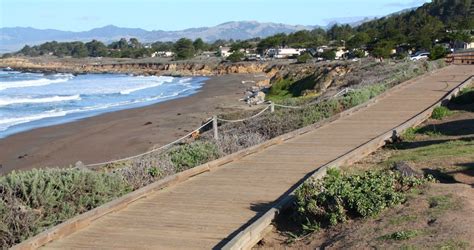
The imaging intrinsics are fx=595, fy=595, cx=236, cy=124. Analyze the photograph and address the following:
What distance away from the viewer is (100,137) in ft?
83.9

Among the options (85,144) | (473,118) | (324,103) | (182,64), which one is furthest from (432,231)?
(182,64)

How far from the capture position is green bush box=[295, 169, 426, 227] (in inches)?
254

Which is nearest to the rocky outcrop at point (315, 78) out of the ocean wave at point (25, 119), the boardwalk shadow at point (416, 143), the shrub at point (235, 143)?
the ocean wave at point (25, 119)

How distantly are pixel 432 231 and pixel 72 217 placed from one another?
13.8ft

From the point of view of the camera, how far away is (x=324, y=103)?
17.8 m

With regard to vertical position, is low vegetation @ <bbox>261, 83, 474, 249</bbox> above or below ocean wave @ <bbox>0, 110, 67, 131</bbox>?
above

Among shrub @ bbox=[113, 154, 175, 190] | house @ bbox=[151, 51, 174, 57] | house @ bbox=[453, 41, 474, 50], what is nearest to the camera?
shrub @ bbox=[113, 154, 175, 190]

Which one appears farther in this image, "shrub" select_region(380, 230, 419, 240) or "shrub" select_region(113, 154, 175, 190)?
"shrub" select_region(113, 154, 175, 190)

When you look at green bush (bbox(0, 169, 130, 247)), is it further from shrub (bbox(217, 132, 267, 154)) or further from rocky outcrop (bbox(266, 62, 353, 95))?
rocky outcrop (bbox(266, 62, 353, 95))

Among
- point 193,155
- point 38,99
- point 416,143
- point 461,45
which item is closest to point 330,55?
point 461,45

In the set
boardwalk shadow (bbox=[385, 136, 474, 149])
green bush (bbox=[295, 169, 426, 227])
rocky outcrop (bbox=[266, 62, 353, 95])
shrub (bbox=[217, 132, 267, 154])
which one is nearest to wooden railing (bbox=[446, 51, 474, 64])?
rocky outcrop (bbox=[266, 62, 353, 95])

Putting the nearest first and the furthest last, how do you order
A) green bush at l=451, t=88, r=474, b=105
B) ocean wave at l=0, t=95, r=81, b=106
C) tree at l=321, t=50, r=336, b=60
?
1. green bush at l=451, t=88, r=474, b=105
2. ocean wave at l=0, t=95, r=81, b=106
3. tree at l=321, t=50, r=336, b=60

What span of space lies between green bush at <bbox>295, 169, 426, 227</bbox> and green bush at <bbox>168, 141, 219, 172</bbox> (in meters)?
3.80

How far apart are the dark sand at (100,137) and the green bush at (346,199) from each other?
46.2 feet
